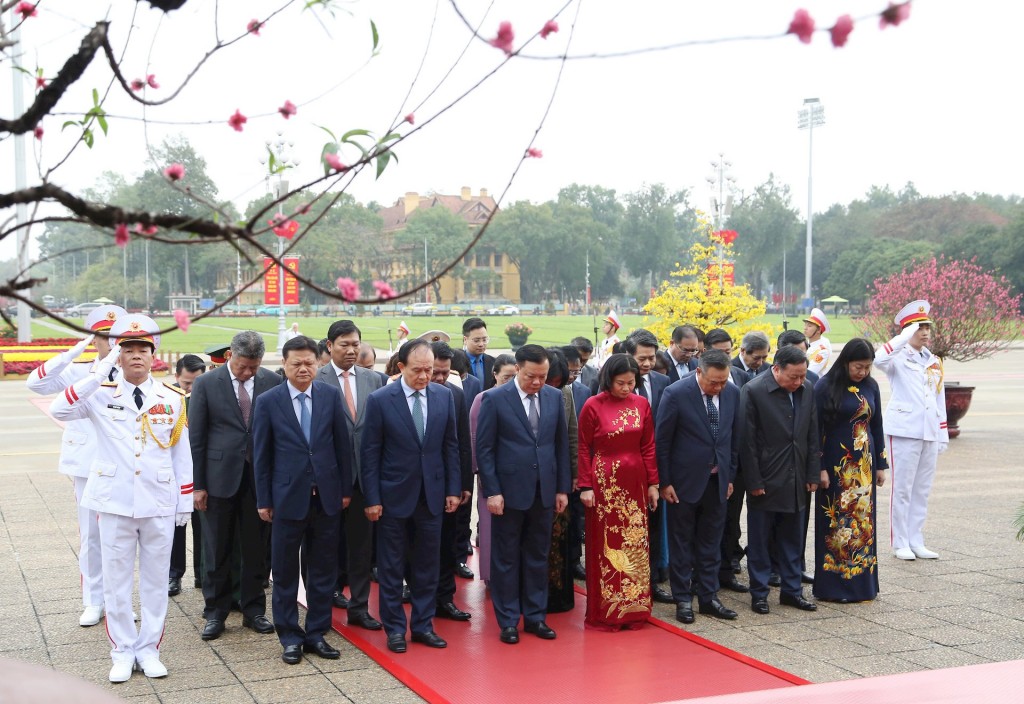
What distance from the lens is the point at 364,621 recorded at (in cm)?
586

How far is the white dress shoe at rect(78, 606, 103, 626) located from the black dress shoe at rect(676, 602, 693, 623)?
3.36 metres

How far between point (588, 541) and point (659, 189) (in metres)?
88.0

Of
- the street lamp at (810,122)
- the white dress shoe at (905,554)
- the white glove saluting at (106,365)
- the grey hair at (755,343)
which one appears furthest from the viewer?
the street lamp at (810,122)

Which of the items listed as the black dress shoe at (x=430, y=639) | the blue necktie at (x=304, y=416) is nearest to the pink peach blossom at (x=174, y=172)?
the blue necktie at (x=304, y=416)

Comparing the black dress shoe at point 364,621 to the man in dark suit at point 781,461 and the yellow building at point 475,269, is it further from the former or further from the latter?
the yellow building at point 475,269

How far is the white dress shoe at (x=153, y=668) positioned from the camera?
4.96 meters

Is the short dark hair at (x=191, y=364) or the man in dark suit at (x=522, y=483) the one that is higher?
the short dark hair at (x=191, y=364)

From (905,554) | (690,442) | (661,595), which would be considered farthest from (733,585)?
(905,554)

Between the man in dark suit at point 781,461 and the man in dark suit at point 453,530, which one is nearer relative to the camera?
the man in dark suit at point 453,530

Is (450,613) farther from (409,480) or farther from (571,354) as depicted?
(571,354)

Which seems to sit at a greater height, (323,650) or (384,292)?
(384,292)

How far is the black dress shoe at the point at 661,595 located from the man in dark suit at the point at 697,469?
0.25 metres

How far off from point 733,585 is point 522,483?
1887 mm

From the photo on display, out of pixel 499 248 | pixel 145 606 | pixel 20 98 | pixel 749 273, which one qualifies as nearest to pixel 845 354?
pixel 145 606
